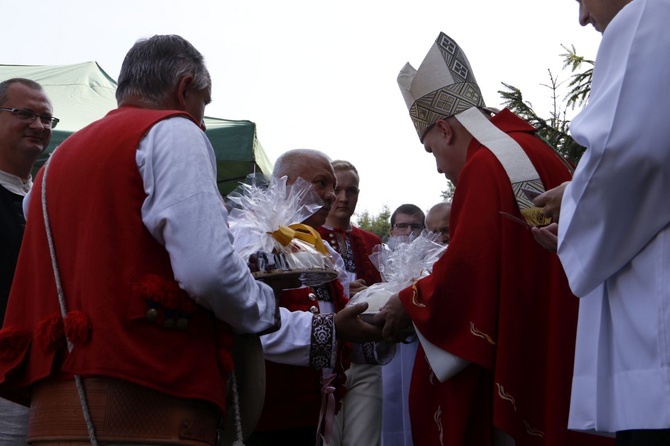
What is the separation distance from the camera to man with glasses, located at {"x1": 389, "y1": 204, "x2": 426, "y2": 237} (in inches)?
304

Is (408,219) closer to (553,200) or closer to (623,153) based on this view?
(553,200)

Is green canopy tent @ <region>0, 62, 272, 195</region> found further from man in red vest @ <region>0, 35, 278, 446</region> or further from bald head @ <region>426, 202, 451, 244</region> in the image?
man in red vest @ <region>0, 35, 278, 446</region>

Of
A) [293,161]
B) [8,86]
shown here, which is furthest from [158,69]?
[8,86]

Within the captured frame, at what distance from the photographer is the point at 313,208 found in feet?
12.9

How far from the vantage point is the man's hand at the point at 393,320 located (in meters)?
3.87

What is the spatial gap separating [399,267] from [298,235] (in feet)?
2.65

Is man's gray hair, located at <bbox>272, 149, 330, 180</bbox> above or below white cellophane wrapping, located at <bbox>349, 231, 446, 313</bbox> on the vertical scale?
above

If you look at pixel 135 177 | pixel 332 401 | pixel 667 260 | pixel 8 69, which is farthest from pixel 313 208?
pixel 8 69

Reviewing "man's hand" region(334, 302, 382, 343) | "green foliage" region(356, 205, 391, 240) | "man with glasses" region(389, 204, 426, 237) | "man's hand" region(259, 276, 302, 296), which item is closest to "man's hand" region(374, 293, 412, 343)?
"man's hand" region(334, 302, 382, 343)

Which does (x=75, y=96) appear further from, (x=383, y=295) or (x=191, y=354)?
(x=191, y=354)

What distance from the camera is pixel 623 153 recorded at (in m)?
2.20

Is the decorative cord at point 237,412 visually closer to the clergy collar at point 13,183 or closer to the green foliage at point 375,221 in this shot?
the clergy collar at point 13,183

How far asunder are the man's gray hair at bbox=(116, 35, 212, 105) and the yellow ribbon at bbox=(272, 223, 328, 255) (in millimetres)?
770

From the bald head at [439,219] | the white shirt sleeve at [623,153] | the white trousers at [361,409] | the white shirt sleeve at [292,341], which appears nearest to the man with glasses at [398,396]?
the white trousers at [361,409]
